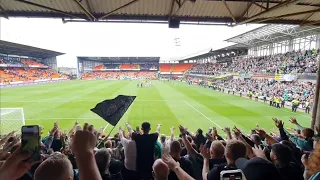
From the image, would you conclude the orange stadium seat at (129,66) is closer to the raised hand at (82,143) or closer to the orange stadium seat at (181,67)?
the orange stadium seat at (181,67)

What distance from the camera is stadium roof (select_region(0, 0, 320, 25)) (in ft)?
20.4

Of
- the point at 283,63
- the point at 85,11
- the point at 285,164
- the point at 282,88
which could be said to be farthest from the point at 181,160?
the point at 283,63

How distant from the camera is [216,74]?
51.1 metres

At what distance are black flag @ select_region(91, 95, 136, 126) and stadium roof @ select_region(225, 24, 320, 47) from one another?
25162mm

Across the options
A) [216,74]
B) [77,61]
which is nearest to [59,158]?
[216,74]

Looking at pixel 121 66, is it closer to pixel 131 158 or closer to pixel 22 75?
pixel 22 75

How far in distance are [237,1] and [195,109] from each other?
14.0m

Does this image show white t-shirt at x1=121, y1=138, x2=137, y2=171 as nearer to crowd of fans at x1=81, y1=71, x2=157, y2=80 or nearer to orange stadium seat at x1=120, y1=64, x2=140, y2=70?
crowd of fans at x1=81, y1=71, x2=157, y2=80

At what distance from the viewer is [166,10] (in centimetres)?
686

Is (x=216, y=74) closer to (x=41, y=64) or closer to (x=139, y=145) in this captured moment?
(x=139, y=145)

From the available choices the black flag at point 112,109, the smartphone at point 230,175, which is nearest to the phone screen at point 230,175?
the smartphone at point 230,175

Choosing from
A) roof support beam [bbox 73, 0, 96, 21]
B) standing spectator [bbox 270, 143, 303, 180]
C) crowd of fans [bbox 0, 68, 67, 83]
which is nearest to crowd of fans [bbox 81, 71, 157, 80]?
crowd of fans [bbox 0, 68, 67, 83]

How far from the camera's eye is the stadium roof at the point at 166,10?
20.4 ft

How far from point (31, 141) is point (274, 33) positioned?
33722mm
